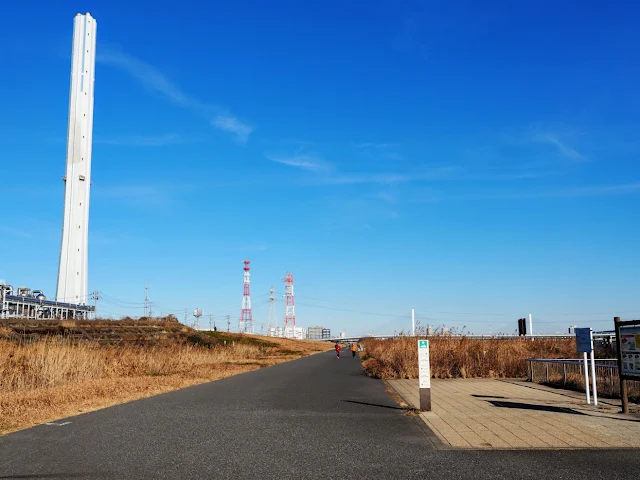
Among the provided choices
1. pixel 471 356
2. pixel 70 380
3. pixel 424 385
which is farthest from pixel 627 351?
pixel 70 380

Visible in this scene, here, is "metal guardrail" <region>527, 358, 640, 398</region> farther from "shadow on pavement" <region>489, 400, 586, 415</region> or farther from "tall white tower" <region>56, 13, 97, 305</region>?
"tall white tower" <region>56, 13, 97, 305</region>

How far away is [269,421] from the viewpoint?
1144 centimetres

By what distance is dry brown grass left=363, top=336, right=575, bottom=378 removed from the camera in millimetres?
22172

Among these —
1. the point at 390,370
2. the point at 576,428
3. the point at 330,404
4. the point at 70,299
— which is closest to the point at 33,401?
the point at 330,404

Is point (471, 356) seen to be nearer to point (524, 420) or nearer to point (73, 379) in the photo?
point (524, 420)

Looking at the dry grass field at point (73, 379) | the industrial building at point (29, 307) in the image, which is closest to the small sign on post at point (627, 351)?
the dry grass field at point (73, 379)

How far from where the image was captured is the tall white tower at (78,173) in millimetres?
87000

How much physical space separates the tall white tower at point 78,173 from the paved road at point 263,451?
80271mm

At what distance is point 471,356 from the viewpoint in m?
22.8

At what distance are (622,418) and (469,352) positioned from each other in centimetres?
1212

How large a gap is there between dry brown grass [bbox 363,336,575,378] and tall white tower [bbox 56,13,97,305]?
7369cm

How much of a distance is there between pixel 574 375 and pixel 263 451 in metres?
13.3

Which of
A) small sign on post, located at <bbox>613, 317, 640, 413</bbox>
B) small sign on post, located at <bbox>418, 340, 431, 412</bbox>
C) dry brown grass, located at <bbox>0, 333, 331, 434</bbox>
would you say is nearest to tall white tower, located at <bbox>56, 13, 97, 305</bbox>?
dry brown grass, located at <bbox>0, 333, 331, 434</bbox>

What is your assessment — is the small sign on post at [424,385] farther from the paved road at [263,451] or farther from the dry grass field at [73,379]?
the dry grass field at [73,379]
